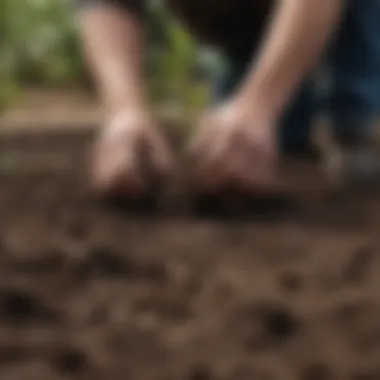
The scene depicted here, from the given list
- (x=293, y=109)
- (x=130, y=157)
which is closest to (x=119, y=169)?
(x=130, y=157)

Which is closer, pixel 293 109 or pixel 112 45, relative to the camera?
pixel 112 45

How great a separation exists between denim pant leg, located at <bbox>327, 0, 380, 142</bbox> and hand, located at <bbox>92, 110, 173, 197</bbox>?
Answer: 0.35 metres

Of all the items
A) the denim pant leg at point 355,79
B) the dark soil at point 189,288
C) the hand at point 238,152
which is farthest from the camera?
the denim pant leg at point 355,79

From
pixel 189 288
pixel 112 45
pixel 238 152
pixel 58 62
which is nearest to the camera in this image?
pixel 189 288

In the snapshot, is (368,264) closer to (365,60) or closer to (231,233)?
(231,233)

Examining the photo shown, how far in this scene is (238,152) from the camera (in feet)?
2.95

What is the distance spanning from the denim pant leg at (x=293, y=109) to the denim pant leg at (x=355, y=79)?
0.10 feet

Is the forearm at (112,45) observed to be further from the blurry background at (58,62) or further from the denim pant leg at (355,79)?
the blurry background at (58,62)

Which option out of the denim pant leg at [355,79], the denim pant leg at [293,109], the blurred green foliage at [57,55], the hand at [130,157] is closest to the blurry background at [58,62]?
the blurred green foliage at [57,55]

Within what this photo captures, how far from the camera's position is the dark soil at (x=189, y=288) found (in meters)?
0.55

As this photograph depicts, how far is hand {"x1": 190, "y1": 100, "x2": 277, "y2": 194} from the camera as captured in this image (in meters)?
0.90

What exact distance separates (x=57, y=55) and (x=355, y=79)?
99 cm

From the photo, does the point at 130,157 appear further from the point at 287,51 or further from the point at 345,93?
the point at 345,93

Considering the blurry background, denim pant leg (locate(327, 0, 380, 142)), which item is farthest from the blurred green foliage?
denim pant leg (locate(327, 0, 380, 142))
